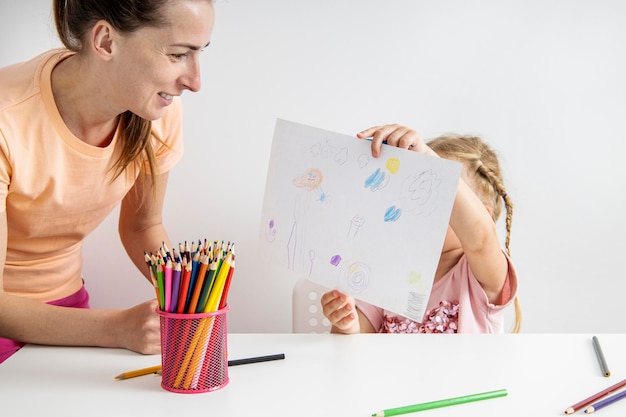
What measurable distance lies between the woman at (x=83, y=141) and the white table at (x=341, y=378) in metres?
0.05

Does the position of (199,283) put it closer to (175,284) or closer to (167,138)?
(175,284)

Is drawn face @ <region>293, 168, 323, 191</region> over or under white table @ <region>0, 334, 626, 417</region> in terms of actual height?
over

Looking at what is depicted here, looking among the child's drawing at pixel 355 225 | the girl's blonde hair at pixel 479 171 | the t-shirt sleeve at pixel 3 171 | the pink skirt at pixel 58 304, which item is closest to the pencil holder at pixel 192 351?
the child's drawing at pixel 355 225

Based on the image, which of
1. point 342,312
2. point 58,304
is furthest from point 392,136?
point 58,304

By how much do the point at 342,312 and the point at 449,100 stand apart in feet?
2.15

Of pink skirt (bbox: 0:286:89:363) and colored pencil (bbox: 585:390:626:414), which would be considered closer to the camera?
colored pencil (bbox: 585:390:626:414)

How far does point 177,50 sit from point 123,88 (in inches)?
4.4

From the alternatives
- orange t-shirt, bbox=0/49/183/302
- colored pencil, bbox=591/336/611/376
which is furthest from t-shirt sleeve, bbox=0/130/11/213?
colored pencil, bbox=591/336/611/376

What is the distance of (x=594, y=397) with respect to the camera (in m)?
0.72

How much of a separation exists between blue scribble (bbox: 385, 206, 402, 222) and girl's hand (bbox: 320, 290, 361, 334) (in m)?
0.18

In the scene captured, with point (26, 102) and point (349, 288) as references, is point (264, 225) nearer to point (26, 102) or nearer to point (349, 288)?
point (349, 288)

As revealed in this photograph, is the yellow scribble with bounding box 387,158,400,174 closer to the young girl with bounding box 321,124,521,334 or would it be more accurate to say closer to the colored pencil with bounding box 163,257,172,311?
the young girl with bounding box 321,124,521,334

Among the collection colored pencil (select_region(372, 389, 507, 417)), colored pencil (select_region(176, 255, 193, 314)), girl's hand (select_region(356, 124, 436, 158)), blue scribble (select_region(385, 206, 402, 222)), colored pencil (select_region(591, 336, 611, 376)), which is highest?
girl's hand (select_region(356, 124, 436, 158))

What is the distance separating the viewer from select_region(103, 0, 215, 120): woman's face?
94 centimetres
